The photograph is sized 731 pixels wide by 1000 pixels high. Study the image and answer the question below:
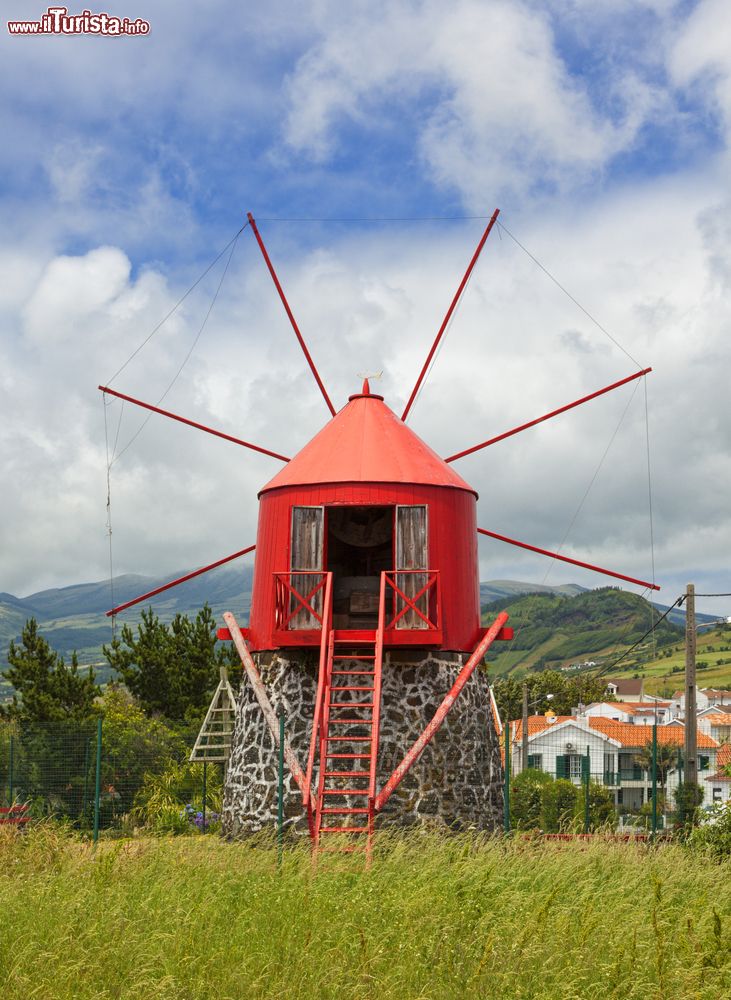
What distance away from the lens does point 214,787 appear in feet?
97.8

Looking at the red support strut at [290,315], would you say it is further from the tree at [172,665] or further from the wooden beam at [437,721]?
the tree at [172,665]

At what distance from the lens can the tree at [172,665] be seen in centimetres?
3684

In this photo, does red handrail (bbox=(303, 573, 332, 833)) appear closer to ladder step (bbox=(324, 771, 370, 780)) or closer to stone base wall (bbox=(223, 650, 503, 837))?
ladder step (bbox=(324, 771, 370, 780))

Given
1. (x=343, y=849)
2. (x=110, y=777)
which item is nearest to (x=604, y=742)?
(x=110, y=777)

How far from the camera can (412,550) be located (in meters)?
20.5

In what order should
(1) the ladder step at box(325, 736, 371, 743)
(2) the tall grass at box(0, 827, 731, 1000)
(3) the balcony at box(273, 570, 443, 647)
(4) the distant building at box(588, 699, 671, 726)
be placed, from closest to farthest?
1. (2) the tall grass at box(0, 827, 731, 1000)
2. (1) the ladder step at box(325, 736, 371, 743)
3. (3) the balcony at box(273, 570, 443, 647)
4. (4) the distant building at box(588, 699, 671, 726)

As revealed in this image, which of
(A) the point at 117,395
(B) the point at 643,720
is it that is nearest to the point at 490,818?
(A) the point at 117,395

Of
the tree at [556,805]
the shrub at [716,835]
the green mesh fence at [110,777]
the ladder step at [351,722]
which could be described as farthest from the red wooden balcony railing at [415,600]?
the tree at [556,805]

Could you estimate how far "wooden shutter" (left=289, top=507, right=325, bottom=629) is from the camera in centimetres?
2044

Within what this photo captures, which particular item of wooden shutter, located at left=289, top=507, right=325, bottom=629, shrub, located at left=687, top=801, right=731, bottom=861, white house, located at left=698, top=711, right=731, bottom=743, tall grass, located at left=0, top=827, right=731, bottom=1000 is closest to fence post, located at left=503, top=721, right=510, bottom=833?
wooden shutter, located at left=289, top=507, right=325, bottom=629

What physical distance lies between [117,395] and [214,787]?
1120cm

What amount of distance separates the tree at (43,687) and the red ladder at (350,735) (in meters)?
14.7

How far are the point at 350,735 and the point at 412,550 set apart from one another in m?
3.22

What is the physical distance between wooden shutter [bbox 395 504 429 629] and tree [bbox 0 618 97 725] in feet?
49.9
